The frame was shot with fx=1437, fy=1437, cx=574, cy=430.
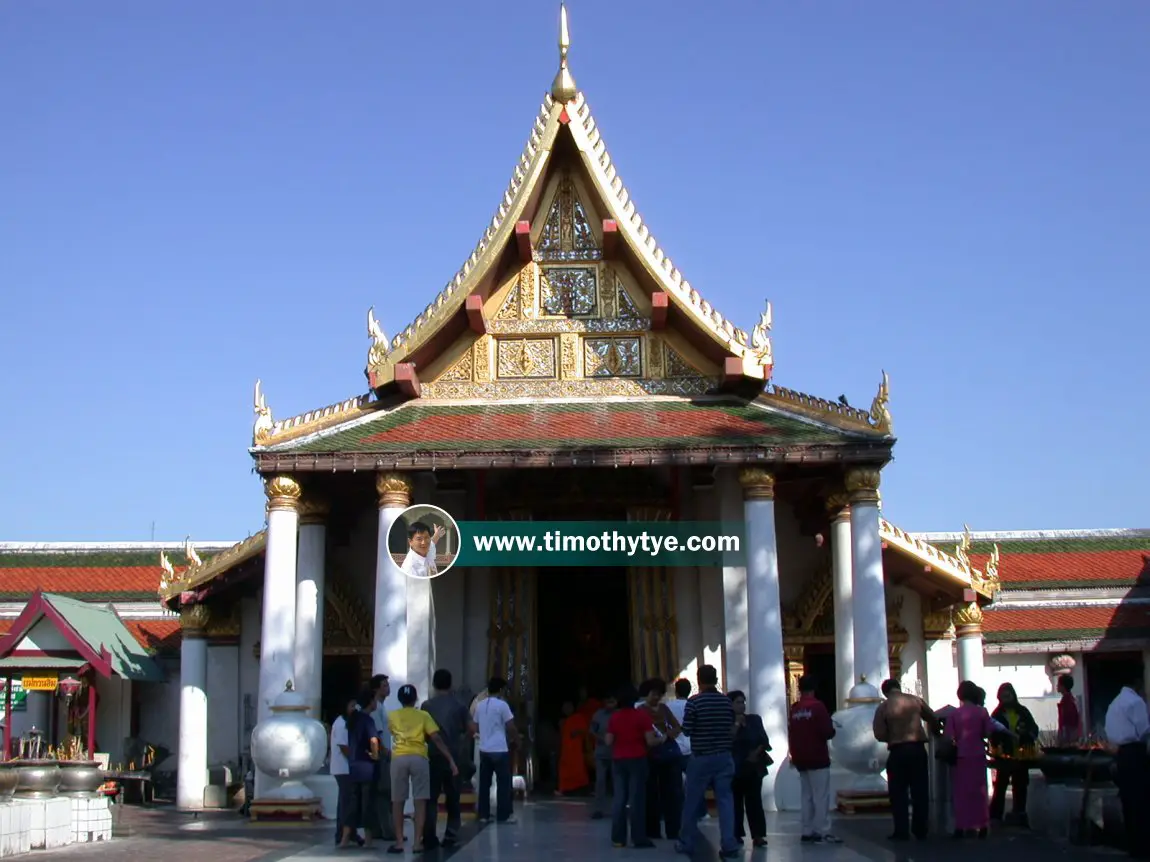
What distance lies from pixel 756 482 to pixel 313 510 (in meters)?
5.19

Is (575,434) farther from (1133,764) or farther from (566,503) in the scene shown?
(1133,764)

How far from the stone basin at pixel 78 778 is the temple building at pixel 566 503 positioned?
275 centimetres

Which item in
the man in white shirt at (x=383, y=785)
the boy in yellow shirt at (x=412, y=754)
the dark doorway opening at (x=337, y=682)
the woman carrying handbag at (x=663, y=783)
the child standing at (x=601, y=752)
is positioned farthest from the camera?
the dark doorway opening at (x=337, y=682)

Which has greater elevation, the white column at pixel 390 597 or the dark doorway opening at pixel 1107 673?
the white column at pixel 390 597

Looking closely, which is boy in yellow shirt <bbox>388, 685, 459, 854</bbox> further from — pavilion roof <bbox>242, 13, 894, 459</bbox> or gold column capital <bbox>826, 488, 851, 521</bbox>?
gold column capital <bbox>826, 488, 851, 521</bbox>

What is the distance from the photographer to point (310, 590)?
55.2 ft

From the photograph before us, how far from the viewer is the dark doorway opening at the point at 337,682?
1897 cm

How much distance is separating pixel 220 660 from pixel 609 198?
8.41 m

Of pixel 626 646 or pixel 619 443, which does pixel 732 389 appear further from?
pixel 626 646

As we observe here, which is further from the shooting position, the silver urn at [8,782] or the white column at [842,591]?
the white column at [842,591]

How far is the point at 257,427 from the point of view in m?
16.1

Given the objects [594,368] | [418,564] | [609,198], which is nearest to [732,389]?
[594,368]

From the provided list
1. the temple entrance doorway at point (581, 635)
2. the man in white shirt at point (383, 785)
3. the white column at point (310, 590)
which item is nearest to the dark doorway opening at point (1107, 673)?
the temple entrance doorway at point (581, 635)

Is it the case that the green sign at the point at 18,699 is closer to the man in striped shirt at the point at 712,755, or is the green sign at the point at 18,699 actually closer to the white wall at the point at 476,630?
the white wall at the point at 476,630
